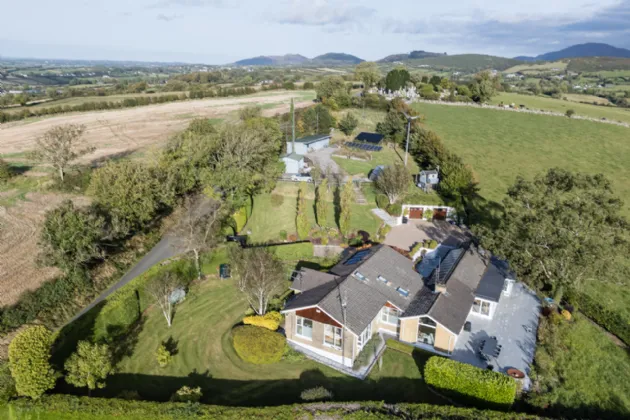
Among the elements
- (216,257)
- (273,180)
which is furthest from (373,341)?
(273,180)

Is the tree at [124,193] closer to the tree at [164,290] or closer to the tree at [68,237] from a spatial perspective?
the tree at [68,237]

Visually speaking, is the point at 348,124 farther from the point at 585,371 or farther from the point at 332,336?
the point at 585,371

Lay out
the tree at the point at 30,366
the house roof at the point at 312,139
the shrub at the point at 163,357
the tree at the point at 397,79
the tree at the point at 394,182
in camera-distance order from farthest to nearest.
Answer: the tree at the point at 397,79, the house roof at the point at 312,139, the tree at the point at 394,182, the shrub at the point at 163,357, the tree at the point at 30,366

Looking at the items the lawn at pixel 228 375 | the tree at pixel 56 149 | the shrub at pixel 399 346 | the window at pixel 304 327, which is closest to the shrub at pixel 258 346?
the lawn at pixel 228 375

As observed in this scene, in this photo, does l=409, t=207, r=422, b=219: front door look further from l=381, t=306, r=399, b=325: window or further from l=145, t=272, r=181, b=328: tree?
l=145, t=272, r=181, b=328: tree

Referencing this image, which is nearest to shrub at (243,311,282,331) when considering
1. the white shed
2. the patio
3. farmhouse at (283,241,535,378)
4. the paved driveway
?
farmhouse at (283,241,535,378)

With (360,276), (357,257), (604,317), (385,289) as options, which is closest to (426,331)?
(385,289)
